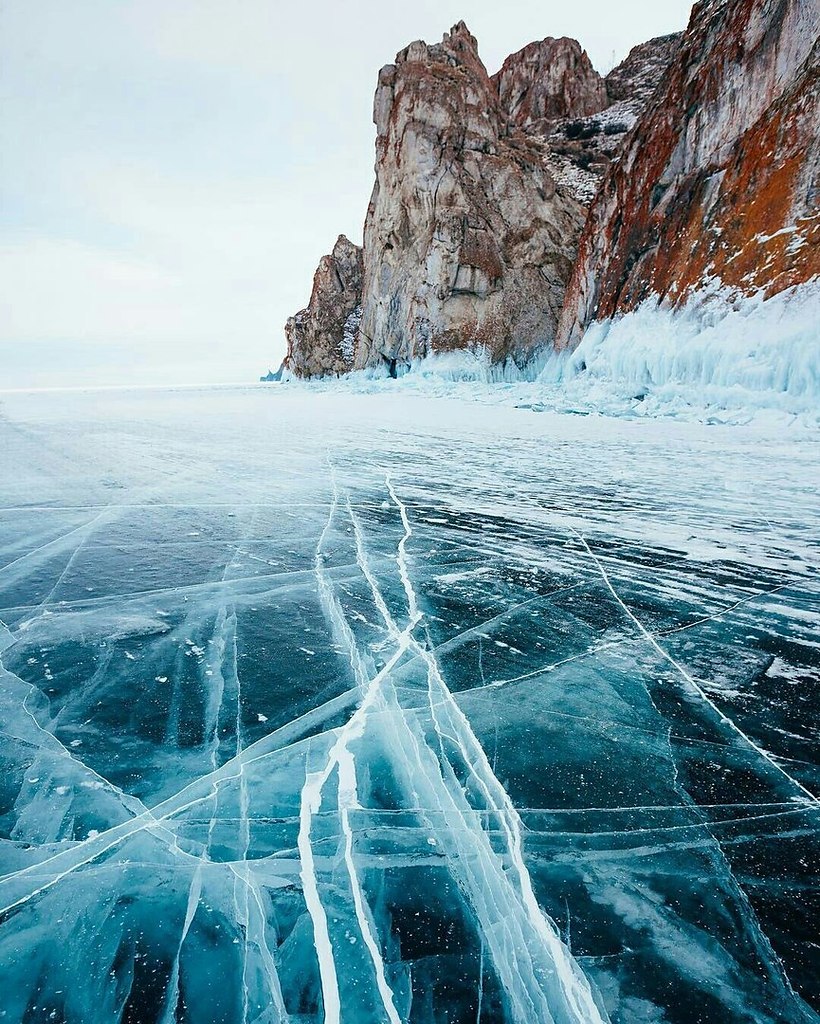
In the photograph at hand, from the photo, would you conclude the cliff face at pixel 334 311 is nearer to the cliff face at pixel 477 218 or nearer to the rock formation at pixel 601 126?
the rock formation at pixel 601 126

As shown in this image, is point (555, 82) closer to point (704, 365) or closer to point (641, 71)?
point (641, 71)

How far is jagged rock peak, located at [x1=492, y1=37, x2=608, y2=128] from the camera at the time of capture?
5128 centimetres

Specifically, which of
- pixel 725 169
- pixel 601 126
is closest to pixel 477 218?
pixel 601 126

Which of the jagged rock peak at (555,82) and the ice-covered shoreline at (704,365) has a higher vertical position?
the jagged rock peak at (555,82)

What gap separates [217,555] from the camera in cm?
353

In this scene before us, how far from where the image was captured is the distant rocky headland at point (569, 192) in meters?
14.3

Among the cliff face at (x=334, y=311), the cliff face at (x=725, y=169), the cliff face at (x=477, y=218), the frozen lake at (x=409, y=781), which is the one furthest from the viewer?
the cliff face at (x=334, y=311)

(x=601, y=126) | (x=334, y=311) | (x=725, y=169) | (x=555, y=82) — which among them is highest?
(x=555, y=82)

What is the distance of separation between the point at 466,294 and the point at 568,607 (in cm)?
3671

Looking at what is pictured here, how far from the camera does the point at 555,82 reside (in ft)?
170

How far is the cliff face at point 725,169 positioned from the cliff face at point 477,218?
13226mm

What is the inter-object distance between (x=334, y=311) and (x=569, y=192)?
3582cm

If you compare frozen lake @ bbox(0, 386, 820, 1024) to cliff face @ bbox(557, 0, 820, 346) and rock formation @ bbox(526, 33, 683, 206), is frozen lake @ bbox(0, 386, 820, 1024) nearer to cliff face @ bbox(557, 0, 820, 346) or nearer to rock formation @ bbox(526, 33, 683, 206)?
cliff face @ bbox(557, 0, 820, 346)

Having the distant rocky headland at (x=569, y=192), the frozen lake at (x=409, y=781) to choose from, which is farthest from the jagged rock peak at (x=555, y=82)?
the frozen lake at (x=409, y=781)
